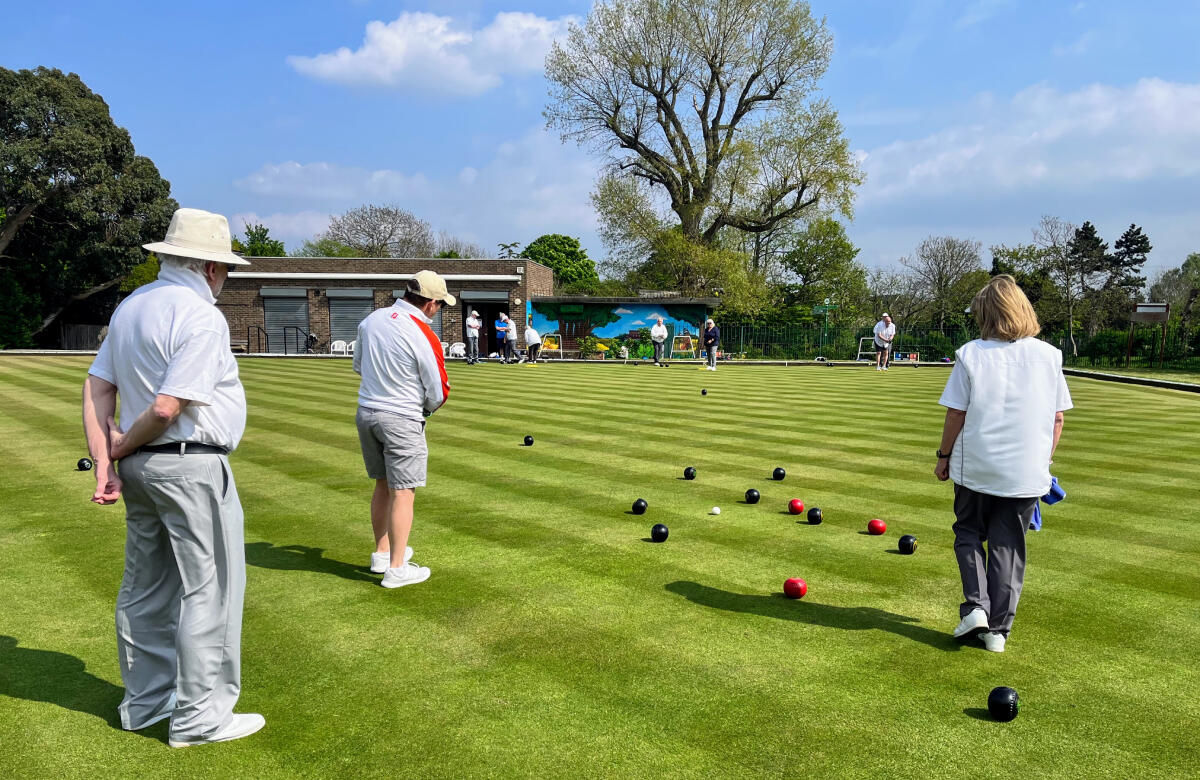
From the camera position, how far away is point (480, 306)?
4647 centimetres

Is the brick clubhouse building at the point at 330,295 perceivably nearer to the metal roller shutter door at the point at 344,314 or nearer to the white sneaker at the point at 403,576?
the metal roller shutter door at the point at 344,314

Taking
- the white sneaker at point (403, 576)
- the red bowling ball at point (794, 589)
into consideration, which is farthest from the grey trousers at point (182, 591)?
the red bowling ball at point (794, 589)

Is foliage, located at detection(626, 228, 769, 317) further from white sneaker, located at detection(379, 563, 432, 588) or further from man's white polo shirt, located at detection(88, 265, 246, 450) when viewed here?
man's white polo shirt, located at detection(88, 265, 246, 450)

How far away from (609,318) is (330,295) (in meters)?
16.6

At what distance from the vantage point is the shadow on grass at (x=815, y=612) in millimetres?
4719

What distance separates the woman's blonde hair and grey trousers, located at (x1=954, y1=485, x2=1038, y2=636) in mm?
947

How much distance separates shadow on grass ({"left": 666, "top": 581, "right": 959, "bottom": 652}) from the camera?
4.72 m

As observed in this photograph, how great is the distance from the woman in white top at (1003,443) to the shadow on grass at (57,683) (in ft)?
14.9

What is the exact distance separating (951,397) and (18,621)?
Answer: 5.98 meters

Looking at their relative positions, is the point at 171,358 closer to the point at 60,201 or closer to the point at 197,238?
the point at 197,238

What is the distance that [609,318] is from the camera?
149 ft

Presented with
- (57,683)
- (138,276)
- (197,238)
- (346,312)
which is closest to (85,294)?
(138,276)

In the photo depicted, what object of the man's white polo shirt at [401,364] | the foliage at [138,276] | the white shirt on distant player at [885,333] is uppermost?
the foliage at [138,276]

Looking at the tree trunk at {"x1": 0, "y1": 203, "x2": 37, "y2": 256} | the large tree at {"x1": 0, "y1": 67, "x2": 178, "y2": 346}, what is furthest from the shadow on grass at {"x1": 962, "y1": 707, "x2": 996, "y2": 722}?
the tree trunk at {"x1": 0, "y1": 203, "x2": 37, "y2": 256}
